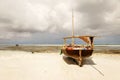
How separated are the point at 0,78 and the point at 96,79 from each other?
720 centimetres

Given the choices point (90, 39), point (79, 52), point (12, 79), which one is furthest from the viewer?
point (90, 39)

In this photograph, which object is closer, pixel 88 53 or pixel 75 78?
pixel 75 78

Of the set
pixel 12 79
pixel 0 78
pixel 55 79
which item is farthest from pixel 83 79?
pixel 0 78

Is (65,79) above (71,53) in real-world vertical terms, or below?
below

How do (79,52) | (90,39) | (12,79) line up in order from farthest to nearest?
(90,39) → (79,52) → (12,79)

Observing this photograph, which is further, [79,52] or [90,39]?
[90,39]

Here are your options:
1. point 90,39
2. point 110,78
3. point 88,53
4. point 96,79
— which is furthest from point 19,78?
point 90,39

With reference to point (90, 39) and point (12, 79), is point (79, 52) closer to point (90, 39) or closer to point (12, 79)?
point (90, 39)

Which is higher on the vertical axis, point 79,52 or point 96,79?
point 79,52

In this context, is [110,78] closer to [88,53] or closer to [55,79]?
[55,79]

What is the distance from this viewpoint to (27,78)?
9.94 metres

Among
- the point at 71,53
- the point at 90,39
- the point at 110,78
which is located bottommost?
the point at 110,78

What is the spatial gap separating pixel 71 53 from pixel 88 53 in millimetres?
2009

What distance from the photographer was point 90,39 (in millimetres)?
16344
